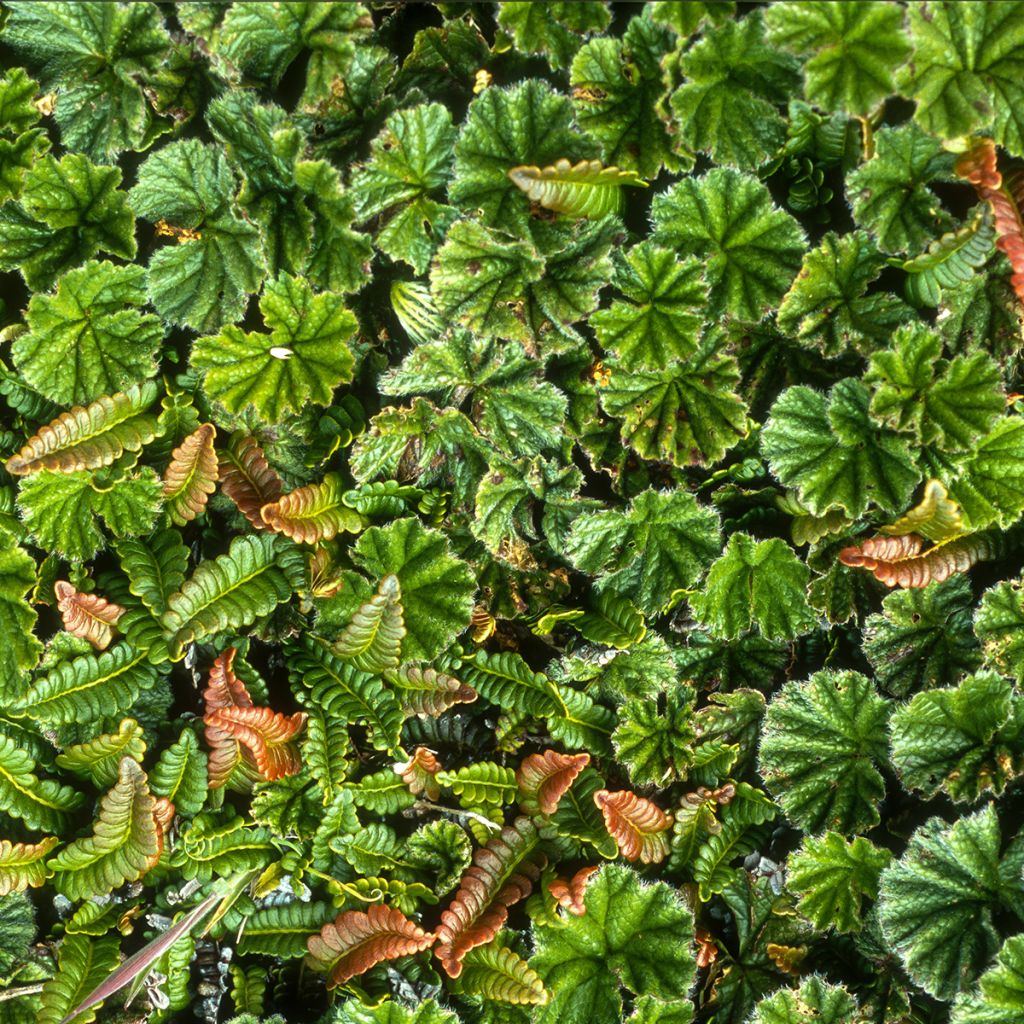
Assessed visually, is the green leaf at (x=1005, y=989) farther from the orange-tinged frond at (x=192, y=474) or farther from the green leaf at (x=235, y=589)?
the orange-tinged frond at (x=192, y=474)

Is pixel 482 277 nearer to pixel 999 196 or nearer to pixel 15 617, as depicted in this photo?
pixel 999 196

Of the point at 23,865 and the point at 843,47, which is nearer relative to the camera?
the point at 843,47

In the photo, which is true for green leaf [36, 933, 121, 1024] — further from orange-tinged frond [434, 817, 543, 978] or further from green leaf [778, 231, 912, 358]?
green leaf [778, 231, 912, 358]

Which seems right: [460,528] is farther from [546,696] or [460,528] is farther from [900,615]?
[900,615]

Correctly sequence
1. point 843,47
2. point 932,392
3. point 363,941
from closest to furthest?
point 843,47, point 932,392, point 363,941

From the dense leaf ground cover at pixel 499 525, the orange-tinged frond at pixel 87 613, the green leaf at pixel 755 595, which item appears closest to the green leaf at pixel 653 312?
the dense leaf ground cover at pixel 499 525

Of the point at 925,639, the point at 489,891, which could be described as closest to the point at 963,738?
the point at 925,639
